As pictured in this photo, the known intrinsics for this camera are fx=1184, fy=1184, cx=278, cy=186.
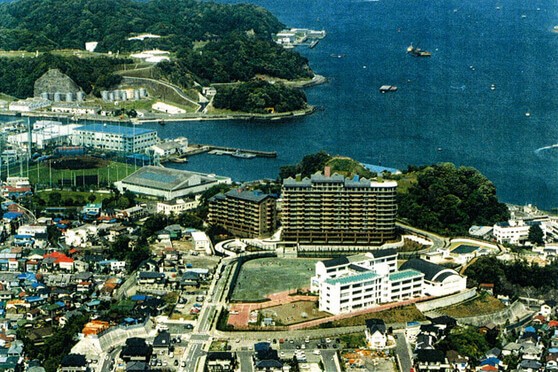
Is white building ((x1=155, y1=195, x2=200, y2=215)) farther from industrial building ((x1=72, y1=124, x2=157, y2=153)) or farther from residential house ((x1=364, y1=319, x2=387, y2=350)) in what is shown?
residential house ((x1=364, y1=319, x2=387, y2=350))

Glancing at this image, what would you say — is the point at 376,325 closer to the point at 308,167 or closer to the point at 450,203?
the point at 450,203

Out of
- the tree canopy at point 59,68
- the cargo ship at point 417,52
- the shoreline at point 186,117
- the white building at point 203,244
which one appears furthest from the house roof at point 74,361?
the cargo ship at point 417,52

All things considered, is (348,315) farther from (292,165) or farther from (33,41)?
(33,41)

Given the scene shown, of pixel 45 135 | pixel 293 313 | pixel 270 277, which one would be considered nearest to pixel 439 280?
pixel 293 313

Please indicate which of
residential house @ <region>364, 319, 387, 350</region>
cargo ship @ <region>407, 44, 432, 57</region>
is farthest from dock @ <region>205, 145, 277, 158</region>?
cargo ship @ <region>407, 44, 432, 57</region>

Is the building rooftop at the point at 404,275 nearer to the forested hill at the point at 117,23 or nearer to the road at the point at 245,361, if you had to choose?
the road at the point at 245,361
